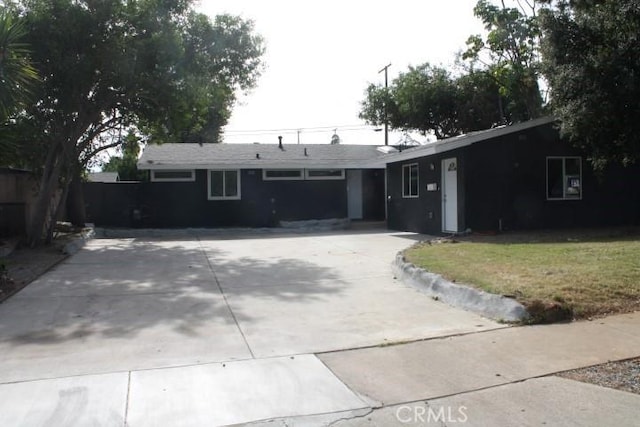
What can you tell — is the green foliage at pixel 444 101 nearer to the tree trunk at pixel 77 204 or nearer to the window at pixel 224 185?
the window at pixel 224 185

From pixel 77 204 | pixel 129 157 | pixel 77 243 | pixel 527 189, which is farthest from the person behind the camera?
pixel 129 157

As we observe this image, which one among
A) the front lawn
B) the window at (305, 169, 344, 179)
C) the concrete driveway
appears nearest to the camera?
the concrete driveway

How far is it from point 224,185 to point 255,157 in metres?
1.75

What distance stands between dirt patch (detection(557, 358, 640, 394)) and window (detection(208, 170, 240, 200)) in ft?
59.4

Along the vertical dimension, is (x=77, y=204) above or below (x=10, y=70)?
below

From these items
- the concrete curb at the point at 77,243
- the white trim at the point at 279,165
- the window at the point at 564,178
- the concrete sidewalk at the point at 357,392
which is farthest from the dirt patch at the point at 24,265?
the window at the point at 564,178

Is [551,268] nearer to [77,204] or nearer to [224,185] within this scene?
[224,185]

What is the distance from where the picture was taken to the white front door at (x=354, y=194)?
2403 centimetres


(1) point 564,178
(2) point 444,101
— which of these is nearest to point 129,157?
(2) point 444,101

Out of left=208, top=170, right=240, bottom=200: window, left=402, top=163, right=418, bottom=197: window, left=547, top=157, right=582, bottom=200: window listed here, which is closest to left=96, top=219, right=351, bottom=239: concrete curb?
left=208, top=170, right=240, bottom=200: window

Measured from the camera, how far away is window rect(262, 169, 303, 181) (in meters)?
22.4

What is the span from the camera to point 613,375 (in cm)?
487

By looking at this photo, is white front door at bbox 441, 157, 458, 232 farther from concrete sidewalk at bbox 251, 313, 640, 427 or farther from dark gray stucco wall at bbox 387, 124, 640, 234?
concrete sidewalk at bbox 251, 313, 640, 427

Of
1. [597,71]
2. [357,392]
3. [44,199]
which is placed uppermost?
[597,71]
